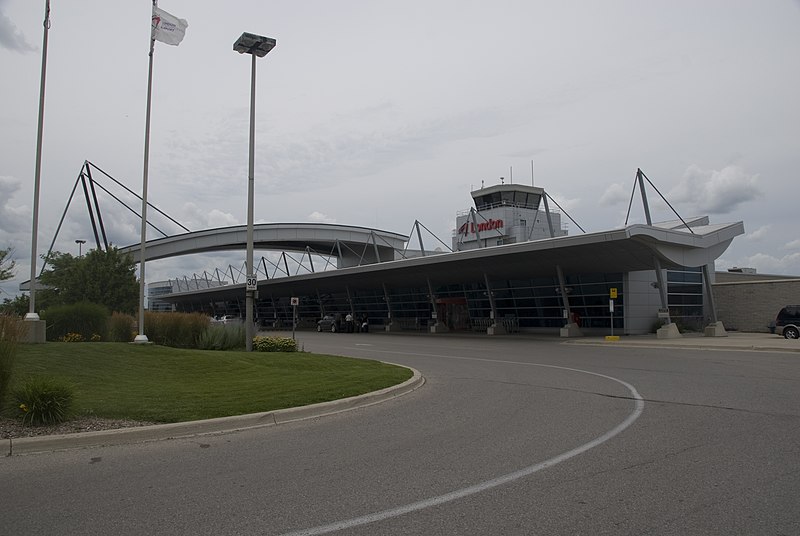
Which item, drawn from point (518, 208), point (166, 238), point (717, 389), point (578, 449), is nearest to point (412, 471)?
point (578, 449)

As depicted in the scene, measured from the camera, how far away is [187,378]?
44.5 ft

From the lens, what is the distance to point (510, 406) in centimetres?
1084

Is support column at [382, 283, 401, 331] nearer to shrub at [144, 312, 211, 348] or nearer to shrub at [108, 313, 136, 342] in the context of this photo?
shrub at [144, 312, 211, 348]

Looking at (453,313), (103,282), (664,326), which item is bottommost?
(664,326)

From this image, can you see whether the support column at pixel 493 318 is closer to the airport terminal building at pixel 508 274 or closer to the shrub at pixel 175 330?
the airport terminal building at pixel 508 274

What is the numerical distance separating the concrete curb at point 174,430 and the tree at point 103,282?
25.6 meters

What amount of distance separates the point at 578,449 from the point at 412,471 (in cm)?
219

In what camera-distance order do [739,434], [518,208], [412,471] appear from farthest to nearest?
[518,208], [739,434], [412,471]

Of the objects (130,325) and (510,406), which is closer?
(510,406)

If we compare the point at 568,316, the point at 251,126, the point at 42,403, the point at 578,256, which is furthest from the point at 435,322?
the point at 42,403

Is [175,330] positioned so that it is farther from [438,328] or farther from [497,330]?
[438,328]

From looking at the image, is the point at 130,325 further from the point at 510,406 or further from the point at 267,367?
the point at 510,406

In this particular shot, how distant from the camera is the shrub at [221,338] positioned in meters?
22.8

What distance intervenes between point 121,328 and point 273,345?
598 centimetres
